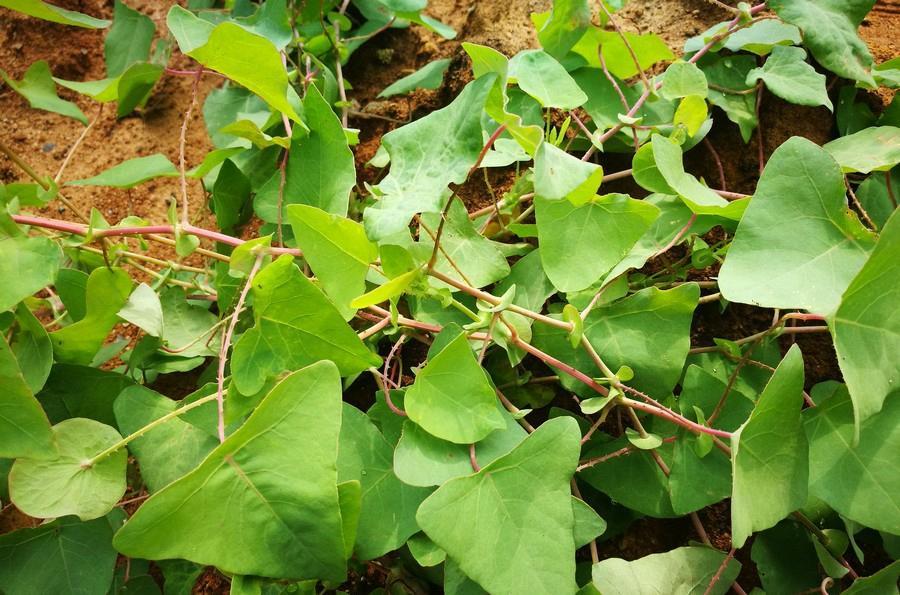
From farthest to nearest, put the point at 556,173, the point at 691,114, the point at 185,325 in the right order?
the point at 185,325 < the point at 691,114 < the point at 556,173

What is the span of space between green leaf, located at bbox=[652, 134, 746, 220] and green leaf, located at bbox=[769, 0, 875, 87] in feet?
0.87

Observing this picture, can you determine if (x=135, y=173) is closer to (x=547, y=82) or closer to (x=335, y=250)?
(x=335, y=250)

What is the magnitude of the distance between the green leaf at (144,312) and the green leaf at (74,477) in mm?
114

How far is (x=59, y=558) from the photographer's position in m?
0.72

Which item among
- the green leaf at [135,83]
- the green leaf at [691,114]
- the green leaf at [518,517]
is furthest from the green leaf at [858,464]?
the green leaf at [135,83]

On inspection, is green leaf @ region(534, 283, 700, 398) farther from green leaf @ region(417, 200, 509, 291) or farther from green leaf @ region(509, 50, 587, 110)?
green leaf @ region(509, 50, 587, 110)

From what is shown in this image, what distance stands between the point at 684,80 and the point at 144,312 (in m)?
0.67

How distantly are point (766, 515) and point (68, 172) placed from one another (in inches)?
48.2

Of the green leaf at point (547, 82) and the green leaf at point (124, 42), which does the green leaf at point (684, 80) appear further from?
the green leaf at point (124, 42)

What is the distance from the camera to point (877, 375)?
0.56m

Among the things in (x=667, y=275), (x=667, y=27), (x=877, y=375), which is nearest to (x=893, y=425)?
(x=877, y=375)

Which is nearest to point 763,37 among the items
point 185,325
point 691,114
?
point 691,114

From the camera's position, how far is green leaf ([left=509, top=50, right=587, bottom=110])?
679 millimetres

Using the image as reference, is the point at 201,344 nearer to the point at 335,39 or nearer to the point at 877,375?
the point at 335,39
